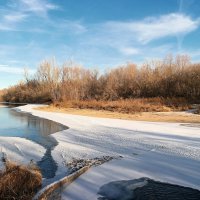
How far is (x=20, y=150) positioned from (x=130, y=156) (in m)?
3.73

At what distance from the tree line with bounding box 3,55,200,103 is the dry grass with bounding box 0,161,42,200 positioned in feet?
104

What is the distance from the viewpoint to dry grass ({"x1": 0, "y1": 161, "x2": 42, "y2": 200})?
5.92m

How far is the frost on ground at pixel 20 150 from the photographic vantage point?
9070 mm

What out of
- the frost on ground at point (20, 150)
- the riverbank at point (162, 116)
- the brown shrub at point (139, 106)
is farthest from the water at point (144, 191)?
the brown shrub at point (139, 106)

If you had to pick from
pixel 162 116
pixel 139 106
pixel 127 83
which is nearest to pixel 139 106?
pixel 139 106

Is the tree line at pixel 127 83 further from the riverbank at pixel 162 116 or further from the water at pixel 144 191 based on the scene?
the water at pixel 144 191

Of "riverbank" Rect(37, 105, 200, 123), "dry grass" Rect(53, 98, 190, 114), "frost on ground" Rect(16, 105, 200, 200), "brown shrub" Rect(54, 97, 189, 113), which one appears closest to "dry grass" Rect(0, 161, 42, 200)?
"frost on ground" Rect(16, 105, 200, 200)

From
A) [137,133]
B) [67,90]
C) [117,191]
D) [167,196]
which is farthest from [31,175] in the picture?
[67,90]

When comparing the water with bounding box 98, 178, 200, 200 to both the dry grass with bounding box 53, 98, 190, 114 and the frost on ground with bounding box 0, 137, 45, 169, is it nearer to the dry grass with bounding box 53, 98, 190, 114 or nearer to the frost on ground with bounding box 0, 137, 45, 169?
the frost on ground with bounding box 0, 137, 45, 169

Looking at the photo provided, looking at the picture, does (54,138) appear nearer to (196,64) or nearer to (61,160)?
(61,160)

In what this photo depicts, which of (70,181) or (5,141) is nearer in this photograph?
(70,181)

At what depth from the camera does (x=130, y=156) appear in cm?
899

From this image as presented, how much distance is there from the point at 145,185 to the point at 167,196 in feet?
2.17

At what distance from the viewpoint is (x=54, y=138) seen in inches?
508
